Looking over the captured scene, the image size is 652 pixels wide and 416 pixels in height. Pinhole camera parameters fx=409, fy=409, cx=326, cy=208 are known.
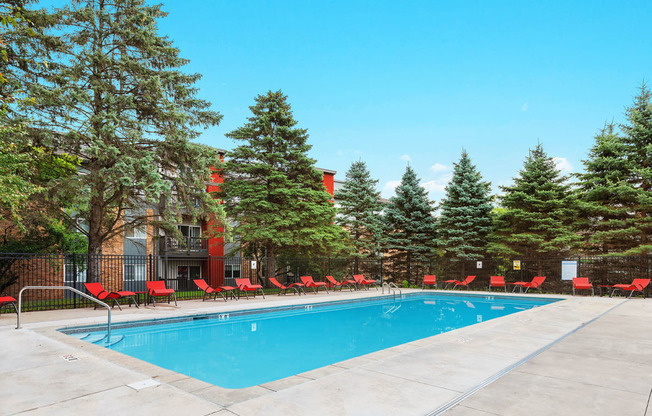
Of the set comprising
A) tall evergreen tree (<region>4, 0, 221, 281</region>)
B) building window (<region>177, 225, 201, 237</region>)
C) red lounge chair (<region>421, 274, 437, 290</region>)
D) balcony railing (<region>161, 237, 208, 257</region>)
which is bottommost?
red lounge chair (<region>421, 274, 437, 290</region>)

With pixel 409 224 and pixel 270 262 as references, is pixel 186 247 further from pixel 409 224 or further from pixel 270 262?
pixel 409 224

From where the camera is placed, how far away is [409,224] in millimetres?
25250

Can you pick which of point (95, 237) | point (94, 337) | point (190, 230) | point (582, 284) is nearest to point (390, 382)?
point (94, 337)

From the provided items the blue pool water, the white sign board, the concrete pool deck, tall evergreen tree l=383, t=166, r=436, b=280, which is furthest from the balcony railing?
the white sign board

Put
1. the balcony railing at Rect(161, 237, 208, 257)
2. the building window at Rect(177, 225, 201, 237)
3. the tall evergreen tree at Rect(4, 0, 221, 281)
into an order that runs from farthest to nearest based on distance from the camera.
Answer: the building window at Rect(177, 225, 201, 237), the balcony railing at Rect(161, 237, 208, 257), the tall evergreen tree at Rect(4, 0, 221, 281)

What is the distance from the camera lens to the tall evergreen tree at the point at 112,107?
12922 millimetres

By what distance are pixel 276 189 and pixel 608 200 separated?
641 inches

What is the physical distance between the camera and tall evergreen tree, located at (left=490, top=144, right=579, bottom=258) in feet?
66.4

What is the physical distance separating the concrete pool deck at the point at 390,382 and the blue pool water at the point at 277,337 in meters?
0.79

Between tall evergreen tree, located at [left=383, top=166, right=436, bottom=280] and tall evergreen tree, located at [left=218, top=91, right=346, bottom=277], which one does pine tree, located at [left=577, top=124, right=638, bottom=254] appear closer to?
tall evergreen tree, located at [left=383, top=166, right=436, bottom=280]

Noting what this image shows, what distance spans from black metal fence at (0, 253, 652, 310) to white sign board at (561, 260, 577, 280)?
0.04 meters

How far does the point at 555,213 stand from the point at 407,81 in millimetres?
9858

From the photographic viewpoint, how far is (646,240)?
62.7 feet

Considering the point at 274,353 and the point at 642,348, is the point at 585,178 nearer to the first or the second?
the point at 642,348
